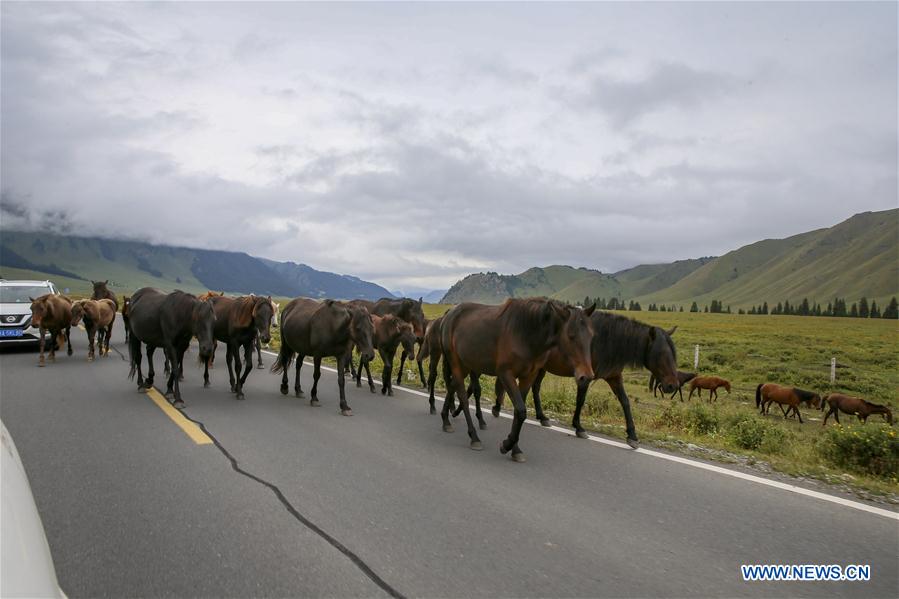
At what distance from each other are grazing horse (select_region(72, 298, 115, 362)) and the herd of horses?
11 centimetres

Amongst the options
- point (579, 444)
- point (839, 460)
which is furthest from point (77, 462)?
point (839, 460)

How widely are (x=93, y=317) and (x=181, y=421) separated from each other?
10957 mm

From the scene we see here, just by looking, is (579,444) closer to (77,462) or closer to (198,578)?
(198,578)

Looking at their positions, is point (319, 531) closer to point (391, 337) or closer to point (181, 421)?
point (181, 421)

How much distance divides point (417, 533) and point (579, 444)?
12.0 ft

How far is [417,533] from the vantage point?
14.1ft

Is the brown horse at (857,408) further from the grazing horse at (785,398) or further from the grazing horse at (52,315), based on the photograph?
the grazing horse at (52,315)

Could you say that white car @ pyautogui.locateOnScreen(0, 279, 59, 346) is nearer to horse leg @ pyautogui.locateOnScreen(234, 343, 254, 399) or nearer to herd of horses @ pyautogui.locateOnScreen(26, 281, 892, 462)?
herd of horses @ pyautogui.locateOnScreen(26, 281, 892, 462)

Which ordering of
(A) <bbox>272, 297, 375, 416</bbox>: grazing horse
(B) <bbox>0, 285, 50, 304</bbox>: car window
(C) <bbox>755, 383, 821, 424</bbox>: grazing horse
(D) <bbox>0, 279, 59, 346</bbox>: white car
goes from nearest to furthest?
1. (A) <bbox>272, 297, 375, 416</bbox>: grazing horse
2. (D) <bbox>0, 279, 59, 346</bbox>: white car
3. (B) <bbox>0, 285, 50, 304</bbox>: car window
4. (C) <bbox>755, 383, 821, 424</bbox>: grazing horse

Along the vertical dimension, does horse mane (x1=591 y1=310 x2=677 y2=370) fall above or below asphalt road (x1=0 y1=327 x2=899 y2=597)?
above

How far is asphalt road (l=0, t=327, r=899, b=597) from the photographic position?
11.8 ft

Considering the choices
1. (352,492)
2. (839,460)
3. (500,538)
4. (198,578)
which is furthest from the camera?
(839,460)

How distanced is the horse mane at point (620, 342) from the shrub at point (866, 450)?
91.4 inches

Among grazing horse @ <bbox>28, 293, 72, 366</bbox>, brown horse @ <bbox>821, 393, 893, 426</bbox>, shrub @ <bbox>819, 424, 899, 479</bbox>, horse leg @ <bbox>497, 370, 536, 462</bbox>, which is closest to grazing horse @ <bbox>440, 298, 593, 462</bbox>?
horse leg @ <bbox>497, 370, 536, 462</bbox>
